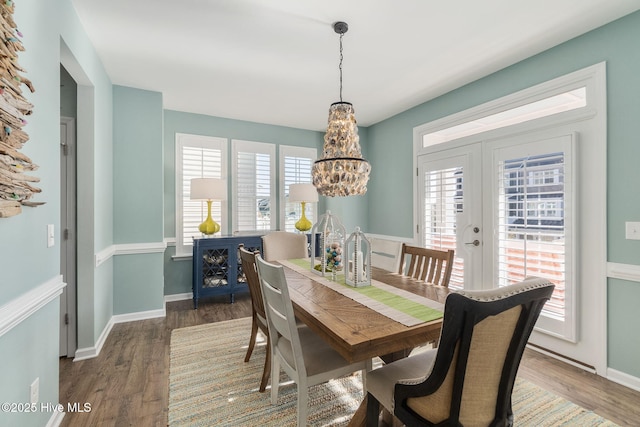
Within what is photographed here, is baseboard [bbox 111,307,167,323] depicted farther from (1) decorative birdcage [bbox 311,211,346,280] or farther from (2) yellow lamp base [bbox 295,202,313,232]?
(1) decorative birdcage [bbox 311,211,346,280]

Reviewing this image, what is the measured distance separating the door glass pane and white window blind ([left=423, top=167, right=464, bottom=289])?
50cm

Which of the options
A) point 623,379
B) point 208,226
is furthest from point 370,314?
point 208,226

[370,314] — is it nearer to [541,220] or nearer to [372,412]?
[372,412]

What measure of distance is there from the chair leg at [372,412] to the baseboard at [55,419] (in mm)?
1718

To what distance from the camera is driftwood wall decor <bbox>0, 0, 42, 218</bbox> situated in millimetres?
1128

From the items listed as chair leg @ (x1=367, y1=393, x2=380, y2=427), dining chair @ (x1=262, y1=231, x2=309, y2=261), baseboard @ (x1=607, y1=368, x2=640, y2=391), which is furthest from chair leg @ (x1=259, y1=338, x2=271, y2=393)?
baseboard @ (x1=607, y1=368, x2=640, y2=391)

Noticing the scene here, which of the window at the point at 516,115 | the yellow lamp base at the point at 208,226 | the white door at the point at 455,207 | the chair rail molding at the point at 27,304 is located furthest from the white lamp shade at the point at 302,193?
the chair rail molding at the point at 27,304

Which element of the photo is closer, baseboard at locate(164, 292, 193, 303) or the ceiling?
the ceiling

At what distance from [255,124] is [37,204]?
3493 mm

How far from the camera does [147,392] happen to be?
2078mm

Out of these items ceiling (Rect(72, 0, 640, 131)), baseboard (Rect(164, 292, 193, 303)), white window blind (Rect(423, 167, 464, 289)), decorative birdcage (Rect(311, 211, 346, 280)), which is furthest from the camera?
baseboard (Rect(164, 292, 193, 303))

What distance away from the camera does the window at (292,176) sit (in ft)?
15.7

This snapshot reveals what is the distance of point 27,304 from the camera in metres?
1.35

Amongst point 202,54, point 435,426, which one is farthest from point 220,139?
point 435,426
